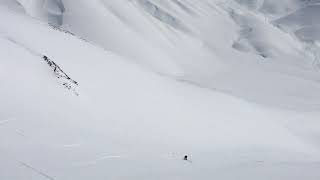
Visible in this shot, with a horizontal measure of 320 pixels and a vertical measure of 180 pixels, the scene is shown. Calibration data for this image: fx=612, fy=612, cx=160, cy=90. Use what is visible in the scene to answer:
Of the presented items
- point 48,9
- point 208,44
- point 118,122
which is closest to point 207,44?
point 208,44

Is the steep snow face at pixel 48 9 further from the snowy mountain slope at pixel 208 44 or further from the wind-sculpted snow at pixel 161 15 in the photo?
the wind-sculpted snow at pixel 161 15

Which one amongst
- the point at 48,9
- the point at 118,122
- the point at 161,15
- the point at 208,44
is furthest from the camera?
the point at 161,15

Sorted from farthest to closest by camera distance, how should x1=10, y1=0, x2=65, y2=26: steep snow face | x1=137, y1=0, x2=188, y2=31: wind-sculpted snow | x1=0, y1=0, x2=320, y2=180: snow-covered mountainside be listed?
x1=137, y1=0, x2=188, y2=31: wind-sculpted snow
x1=10, y1=0, x2=65, y2=26: steep snow face
x1=0, y1=0, x2=320, y2=180: snow-covered mountainside

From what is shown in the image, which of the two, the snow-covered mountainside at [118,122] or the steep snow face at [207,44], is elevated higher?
the steep snow face at [207,44]

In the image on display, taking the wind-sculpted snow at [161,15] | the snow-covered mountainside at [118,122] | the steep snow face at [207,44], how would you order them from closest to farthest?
1. the snow-covered mountainside at [118,122]
2. the steep snow face at [207,44]
3. the wind-sculpted snow at [161,15]

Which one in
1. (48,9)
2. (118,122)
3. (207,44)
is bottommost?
(118,122)

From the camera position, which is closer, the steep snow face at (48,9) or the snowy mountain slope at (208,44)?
the snowy mountain slope at (208,44)

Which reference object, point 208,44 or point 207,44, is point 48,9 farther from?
point 208,44

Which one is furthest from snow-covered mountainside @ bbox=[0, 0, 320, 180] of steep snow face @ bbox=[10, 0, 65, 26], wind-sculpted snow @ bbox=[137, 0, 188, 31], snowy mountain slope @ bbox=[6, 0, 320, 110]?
wind-sculpted snow @ bbox=[137, 0, 188, 31]

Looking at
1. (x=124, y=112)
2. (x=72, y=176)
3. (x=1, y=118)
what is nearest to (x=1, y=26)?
(x=124, y=112)

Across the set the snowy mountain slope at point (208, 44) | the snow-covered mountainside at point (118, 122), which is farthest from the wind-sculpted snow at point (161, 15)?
the snow-covered mountainside at point (118, 122)

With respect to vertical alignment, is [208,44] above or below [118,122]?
above

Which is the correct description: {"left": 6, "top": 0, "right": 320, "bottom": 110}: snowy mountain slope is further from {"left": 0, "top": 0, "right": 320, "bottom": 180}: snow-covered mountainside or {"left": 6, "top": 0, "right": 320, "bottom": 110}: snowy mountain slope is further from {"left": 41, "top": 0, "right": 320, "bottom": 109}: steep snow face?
{"left": 0, "top": 0, "right": 320, "bottom": 180}: snow-covered mountainside

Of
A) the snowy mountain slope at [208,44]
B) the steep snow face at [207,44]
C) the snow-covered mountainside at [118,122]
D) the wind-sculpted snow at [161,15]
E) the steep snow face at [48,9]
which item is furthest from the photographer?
the wind-sculpted snow at [161,15]
